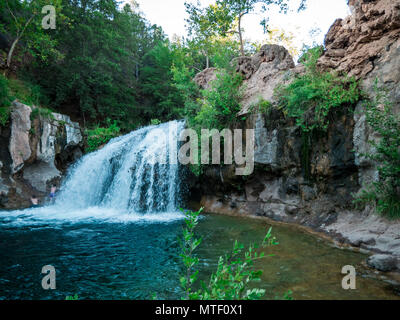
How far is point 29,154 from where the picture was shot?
1152 centimetres

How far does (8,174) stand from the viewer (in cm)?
1068

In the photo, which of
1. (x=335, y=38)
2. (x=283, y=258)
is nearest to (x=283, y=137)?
(x=335, y=38)

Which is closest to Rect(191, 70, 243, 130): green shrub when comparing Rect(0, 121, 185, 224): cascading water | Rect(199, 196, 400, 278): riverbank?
Rect(0, 121, 185, 224): cascading water

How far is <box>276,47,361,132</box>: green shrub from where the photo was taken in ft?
21.1

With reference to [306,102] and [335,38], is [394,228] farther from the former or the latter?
[335,38]

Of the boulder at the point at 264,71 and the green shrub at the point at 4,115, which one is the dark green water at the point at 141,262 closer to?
the boulder at the point at 264,71

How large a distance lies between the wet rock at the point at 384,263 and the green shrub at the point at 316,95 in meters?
3.93

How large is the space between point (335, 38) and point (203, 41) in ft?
41.2

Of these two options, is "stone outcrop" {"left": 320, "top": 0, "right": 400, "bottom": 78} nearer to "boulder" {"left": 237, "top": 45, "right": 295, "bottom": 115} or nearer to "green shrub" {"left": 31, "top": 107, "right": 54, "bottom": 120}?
"boulder" {"left": 237, "top": 45, "right": 295, "bottom": 115}

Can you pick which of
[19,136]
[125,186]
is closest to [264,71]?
[125,186]

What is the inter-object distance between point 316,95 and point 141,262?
6458 mm

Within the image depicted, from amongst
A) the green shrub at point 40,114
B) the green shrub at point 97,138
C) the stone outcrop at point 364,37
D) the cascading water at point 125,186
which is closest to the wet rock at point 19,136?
the green shrub at point 40,114

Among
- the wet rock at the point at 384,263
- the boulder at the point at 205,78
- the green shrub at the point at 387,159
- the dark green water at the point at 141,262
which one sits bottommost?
the dark green water at the point at 141,262

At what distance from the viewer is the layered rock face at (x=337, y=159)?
18.4ft
